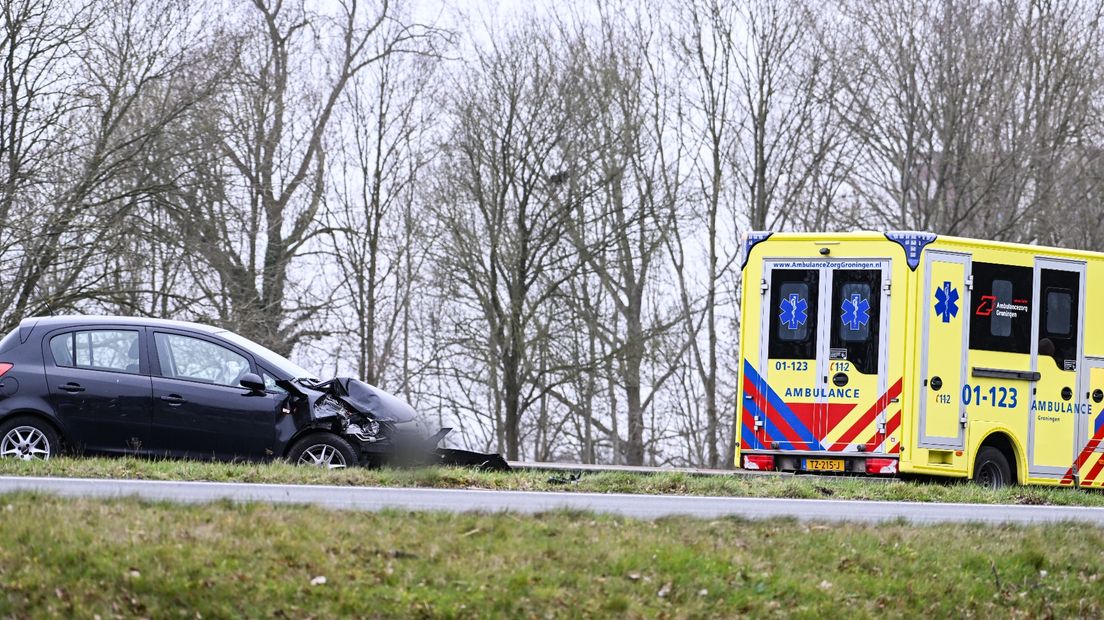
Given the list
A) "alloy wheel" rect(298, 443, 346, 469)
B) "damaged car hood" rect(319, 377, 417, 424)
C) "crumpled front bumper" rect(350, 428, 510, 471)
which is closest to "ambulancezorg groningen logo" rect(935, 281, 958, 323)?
"crumpled front bumper" rect(350, 428, 510, 471)

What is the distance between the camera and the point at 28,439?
41.5 ft

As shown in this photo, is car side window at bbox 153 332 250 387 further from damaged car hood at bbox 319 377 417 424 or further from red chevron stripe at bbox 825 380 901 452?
red chevron stripe at bbox 825 380 901 452

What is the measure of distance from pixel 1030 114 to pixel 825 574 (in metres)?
24.7

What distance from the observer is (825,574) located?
8.64 meters

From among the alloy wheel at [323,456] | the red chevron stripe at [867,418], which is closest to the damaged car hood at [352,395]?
the alloy wheel at [323,456]

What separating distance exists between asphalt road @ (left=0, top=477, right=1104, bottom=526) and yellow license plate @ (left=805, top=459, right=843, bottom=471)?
2.39 meters

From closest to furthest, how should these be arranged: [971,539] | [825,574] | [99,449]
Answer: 1. [825,574]
2. [971,539]
3. [99,449]

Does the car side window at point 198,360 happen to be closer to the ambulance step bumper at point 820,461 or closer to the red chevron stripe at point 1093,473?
the ambulance step bumper at point 820,461

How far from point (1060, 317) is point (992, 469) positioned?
5.91ft

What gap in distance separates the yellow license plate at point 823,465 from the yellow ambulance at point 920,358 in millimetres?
12

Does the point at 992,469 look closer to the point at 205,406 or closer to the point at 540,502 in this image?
the point at 540,502

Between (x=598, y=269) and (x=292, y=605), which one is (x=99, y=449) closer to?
(x=292, y=605)

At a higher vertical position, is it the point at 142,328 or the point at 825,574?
the point at 142,328

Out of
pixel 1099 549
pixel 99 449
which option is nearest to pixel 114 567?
pixel 99 449
